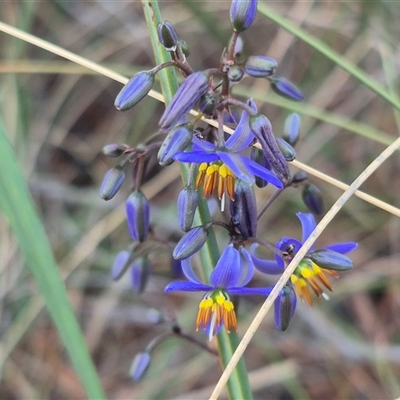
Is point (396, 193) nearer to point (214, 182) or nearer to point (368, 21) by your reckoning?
point (368, 21)

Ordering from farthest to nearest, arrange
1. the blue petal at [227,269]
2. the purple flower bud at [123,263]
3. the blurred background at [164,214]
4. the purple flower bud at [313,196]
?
1. the blurred background at [164,214]
2. the purple flower bud at [123,263]
3. the purple flower bud at [313,196]
4. the blue petal at [227,269]

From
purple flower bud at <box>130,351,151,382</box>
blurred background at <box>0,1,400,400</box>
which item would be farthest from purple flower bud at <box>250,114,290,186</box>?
blurred background at <box>0,1,400,400</box>

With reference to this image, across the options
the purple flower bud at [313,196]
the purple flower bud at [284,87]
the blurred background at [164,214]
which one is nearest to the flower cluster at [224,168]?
the purple flower bud at [313,196]

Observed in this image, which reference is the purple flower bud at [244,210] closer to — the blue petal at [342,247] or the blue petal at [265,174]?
the blue petal at [265,174]

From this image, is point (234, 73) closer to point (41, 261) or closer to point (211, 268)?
point (211, 268)

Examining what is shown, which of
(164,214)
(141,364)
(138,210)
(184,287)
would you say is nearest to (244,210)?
(184,287)
